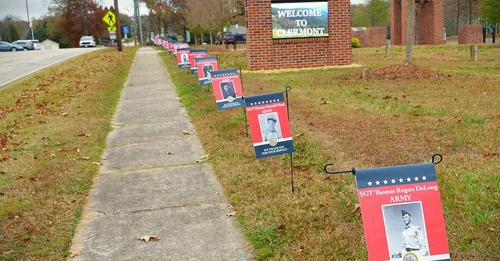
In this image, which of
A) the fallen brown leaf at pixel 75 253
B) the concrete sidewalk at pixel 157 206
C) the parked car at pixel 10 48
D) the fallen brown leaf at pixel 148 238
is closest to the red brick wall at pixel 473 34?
the concrete sidewalk at pixel 157 206

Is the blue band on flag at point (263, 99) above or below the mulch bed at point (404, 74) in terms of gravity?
above

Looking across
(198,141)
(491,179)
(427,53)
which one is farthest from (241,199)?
(427,53)

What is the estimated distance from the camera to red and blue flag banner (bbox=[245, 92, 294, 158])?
574 centimetres

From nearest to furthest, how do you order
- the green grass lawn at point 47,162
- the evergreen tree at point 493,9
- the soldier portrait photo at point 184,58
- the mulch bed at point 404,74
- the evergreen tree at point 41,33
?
the green grass lawn at point 47,162 < the mulch bed at point 404,74 < the soldier portrait photo at point 184,58 < the evergreen tree at point 493,9 < the evergreen tree at point 41,33

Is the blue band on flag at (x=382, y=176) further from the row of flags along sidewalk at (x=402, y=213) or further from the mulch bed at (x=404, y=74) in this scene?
the mulch bed at (x=404, y=74)

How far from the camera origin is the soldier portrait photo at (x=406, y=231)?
9.72ft

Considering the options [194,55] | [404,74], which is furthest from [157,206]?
[194,55]

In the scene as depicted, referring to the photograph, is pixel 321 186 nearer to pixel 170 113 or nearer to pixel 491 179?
pixel 491 179

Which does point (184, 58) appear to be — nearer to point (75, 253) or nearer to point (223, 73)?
point (223, 73)

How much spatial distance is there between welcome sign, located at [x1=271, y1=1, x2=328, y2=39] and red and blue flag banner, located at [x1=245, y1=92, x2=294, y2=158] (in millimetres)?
12993

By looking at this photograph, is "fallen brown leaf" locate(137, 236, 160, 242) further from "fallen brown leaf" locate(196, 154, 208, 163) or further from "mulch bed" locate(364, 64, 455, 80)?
"mulch bed" locate(364, 64, 455, 80)

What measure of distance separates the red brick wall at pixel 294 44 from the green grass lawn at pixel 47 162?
497 cm

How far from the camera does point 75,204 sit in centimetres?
570

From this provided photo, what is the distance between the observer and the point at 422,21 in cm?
3709
